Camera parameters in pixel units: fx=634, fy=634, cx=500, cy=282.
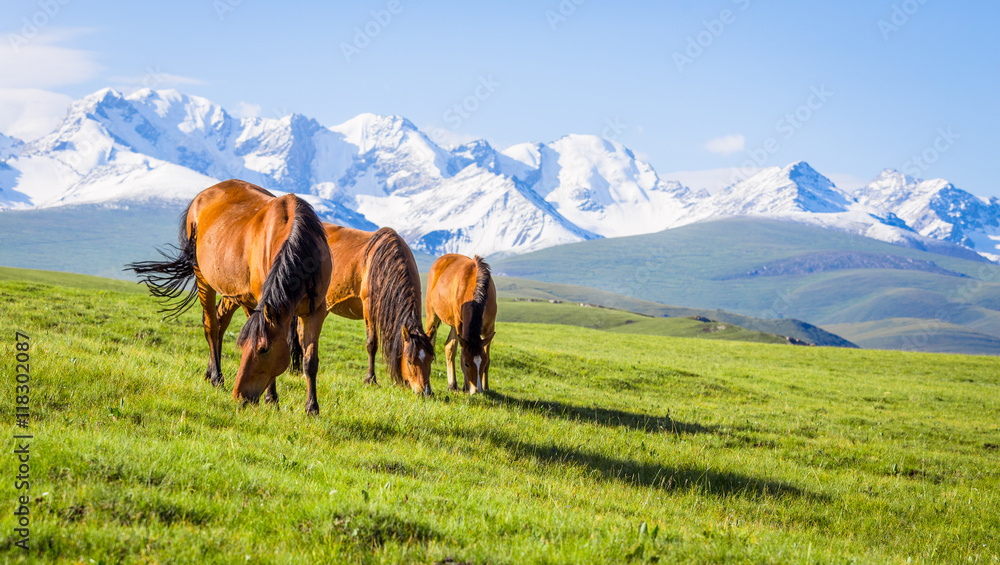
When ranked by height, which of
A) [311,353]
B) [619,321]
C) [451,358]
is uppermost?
[311,353]

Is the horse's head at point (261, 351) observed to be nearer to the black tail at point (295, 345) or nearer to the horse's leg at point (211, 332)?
the black tail at point (295, 345)

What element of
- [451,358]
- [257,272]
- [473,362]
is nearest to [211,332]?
[257,272]

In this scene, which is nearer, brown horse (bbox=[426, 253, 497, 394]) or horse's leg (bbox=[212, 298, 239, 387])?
horse's leg (bbox=[212, 298, 239, 387])

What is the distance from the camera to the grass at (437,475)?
482 centimetres

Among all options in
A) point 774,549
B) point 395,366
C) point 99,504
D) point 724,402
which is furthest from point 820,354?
point 99,504

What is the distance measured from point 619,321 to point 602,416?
131936mm

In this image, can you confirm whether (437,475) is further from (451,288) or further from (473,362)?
(451,288)

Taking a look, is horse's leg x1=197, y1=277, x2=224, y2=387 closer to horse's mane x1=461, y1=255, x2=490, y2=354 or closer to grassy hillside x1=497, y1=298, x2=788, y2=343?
horse's mane x1=461, y1=255, x2=490, y2=354

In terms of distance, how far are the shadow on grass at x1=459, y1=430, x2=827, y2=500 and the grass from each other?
0.06 meters

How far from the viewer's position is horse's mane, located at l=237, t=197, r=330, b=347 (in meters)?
8.15

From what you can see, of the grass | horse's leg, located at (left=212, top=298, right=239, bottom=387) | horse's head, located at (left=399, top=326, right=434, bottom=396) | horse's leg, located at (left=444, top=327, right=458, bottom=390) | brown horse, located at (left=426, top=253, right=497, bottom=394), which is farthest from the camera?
horse's leg, located at (left=444, top=327, right=458, bottom=390)

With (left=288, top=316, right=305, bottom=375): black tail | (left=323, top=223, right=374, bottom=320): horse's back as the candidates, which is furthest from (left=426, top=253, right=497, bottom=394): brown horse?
(left=288, top=316, right=305, bottom=375): black tail

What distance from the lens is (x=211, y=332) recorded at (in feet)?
37.3

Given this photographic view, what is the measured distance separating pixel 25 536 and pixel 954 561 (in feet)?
29.7
